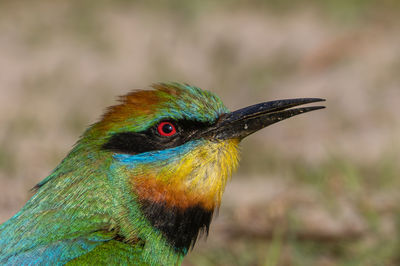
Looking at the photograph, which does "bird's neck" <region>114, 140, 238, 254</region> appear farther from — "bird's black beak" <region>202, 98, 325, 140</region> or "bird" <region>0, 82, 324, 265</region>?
"bird's black beak" <region>202, 98, 325, 140</region>

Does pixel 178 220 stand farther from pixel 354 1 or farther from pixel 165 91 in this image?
pixel 354 1

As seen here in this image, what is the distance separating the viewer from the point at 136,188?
3250 millimetres

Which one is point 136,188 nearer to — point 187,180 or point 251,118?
point 187,180

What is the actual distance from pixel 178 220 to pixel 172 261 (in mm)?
201

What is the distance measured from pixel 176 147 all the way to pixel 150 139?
13 centimetres

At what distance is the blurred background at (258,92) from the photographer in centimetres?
484

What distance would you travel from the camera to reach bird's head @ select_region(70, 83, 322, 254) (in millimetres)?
A: 3256

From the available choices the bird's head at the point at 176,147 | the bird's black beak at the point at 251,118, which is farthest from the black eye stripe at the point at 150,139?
the bird's black beak at the point at 251,118

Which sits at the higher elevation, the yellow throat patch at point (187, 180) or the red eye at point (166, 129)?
the red eye at point (166, 129)

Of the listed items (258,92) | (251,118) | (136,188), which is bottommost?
(136,188)

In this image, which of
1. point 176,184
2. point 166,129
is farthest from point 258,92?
point 176,184

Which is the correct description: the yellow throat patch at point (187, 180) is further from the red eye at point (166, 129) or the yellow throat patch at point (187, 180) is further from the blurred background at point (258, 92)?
the blurred background at point (258, 92)

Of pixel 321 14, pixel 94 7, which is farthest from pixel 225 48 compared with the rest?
pixel 94 7

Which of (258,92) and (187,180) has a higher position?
(258,92)
